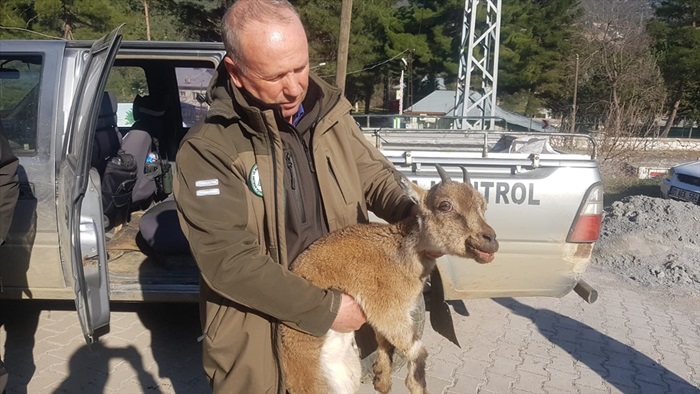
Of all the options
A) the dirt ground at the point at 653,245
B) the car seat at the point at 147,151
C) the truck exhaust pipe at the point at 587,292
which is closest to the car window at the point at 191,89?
the car seat at the point at 147,151

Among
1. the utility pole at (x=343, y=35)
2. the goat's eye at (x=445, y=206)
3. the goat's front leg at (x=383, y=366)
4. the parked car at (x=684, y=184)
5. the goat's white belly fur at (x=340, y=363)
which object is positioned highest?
the utility pole at (x=343, y=35)

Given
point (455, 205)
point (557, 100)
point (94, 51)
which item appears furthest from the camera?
point (557, 100)

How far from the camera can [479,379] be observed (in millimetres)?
4344

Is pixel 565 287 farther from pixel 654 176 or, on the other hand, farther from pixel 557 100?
pixel 557 100

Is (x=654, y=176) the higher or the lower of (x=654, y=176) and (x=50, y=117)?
the lower

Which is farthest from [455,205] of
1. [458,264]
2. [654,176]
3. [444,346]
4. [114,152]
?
[654,176]

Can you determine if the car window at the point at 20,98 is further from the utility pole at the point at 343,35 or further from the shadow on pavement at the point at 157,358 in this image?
the utility pole at the point at 343,35

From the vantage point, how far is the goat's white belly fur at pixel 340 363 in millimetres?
2188

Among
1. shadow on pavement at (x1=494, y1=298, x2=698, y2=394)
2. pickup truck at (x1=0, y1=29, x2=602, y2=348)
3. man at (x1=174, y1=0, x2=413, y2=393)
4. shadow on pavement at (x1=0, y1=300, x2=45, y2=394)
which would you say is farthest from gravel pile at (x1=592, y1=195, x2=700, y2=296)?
shadow on pavement at (x1=0, y1=300, x2=45, y2=394)

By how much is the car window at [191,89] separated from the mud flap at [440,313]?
13.3ft

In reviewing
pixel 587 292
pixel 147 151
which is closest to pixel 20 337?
pixel 147 151

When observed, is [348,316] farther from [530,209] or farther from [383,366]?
[530,209]

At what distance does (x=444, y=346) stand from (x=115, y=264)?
2.80 meters

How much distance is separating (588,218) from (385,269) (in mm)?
2270
